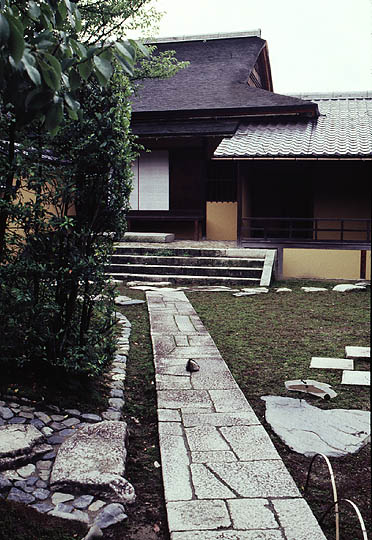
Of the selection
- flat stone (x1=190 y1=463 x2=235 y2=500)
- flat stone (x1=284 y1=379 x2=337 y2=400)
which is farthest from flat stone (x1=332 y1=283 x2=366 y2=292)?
flat stone (x1=190 y1=463 x2=235 y2=500)

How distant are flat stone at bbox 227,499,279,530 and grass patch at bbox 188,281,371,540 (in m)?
0.31

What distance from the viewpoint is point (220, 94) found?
52.5ft

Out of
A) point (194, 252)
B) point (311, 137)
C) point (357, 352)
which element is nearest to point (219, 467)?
point (357, 352)

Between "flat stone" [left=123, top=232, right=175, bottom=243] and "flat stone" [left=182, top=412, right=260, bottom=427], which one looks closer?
"flat stone" [left=182, top=412, right=260, bottom=427]

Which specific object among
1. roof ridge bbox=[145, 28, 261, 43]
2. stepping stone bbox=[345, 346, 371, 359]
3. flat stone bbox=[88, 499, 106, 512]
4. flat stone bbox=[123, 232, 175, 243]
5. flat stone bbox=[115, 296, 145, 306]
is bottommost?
flat stone bbox=[88, 499, 106, 512]

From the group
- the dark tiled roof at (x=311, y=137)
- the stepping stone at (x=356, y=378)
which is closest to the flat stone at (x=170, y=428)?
the stepping stone at (x=356, y=378)

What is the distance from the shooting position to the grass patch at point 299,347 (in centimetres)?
330

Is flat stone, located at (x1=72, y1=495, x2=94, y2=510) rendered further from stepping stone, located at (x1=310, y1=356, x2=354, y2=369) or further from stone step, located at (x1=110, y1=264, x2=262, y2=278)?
stone step, located at (x1=110, y1=264, x2=262, y2=278)

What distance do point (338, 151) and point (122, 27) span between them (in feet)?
18.0

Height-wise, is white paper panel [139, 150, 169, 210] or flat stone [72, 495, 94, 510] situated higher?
white paper panel [139, 150, 169, 210]

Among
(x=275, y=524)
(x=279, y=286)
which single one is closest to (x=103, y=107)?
(x=275, y=524)

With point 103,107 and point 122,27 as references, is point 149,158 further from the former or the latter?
point 103,107

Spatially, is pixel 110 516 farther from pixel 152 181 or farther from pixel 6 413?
pixel 152 181

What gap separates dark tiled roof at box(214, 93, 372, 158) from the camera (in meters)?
12.5
